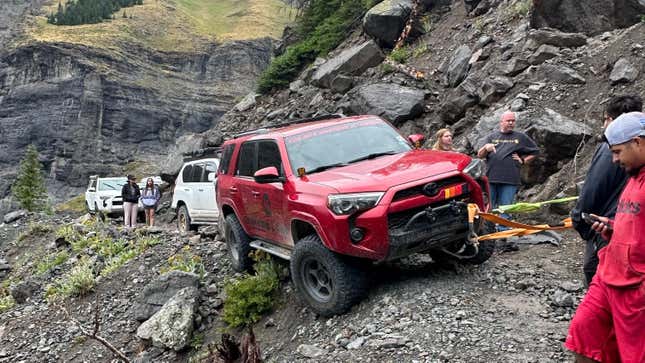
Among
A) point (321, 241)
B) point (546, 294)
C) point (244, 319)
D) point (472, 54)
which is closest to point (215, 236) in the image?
point (244, 319)

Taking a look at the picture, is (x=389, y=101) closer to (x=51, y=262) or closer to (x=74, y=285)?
(x=74, y=285)

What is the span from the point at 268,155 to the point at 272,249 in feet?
4.00

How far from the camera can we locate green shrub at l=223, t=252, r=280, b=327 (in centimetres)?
687

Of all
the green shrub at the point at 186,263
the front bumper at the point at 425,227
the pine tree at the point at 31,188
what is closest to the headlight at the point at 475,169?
the front bumper at the point at 425,227

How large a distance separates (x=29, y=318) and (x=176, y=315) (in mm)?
4070

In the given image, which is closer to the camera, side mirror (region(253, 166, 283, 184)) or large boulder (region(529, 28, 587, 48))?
side mirror (region(253, 166, 283, 184))

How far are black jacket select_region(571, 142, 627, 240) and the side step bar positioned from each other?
11.7 ft

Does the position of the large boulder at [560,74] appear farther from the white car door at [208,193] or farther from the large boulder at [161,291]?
the large boulder at [161,291]

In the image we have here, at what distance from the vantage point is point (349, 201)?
17.0 ft

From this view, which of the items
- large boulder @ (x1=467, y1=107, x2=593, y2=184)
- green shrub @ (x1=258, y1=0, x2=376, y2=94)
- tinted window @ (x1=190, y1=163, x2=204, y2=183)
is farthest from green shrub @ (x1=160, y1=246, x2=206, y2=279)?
green shrub @ (x1=258, y1=0, x2=376, y2=94)

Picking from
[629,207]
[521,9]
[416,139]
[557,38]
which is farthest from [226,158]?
[521,9]

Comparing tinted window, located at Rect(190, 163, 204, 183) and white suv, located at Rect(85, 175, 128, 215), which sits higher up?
tinted window, located at Rect(190, 163, 204, 183)

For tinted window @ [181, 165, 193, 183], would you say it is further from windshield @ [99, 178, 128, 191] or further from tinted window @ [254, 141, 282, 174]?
windshield @ [99, 178, 128, 191]

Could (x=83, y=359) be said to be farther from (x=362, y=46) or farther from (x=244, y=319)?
(x=362, y=46)
